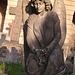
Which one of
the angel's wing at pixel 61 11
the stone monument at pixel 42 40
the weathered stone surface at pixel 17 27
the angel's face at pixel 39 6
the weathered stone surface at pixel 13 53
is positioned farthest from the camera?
the weathered stone surface at pixel 17 27

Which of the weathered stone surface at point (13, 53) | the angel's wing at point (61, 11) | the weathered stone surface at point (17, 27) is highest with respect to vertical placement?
the angel's wing at point (61, 11)

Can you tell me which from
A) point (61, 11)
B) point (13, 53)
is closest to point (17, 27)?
point (13, 53)

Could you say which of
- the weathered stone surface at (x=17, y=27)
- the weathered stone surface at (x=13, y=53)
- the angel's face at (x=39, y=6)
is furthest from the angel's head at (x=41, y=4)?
the weathered stone surface at (x=17, y=27)

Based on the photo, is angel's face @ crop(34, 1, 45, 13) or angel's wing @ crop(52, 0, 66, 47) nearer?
angel's face @ crop(34, 1, 45, 13)

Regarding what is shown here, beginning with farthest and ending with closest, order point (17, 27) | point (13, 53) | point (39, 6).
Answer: point (17, 27)
point (13, 53)
point (39, 6)

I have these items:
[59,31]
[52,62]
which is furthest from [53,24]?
[52,62]

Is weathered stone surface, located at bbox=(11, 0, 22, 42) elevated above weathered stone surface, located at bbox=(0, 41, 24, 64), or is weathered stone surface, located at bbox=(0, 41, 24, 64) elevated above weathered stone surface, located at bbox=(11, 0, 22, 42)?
weathered stone surface, located at bbox=(11, 0, 22, 42)

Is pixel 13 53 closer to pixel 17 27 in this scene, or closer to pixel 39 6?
pixel 17 27

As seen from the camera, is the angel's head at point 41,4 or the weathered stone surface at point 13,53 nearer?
the angel's head at point 41,4

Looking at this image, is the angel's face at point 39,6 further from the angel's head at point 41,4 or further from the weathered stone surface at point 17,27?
the weathered stone surface at point 17,27

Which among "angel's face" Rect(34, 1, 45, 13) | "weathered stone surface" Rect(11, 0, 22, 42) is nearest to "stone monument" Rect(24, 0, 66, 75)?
"angel's face" Rect(34, 1, 45, 13)

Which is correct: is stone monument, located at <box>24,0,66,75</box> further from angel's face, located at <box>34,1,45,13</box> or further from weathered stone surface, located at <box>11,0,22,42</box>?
weathered stone surface, located at <box>11,0,22,42</box>

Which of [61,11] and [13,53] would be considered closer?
[61,11]

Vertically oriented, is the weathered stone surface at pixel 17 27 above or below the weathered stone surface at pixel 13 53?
above
